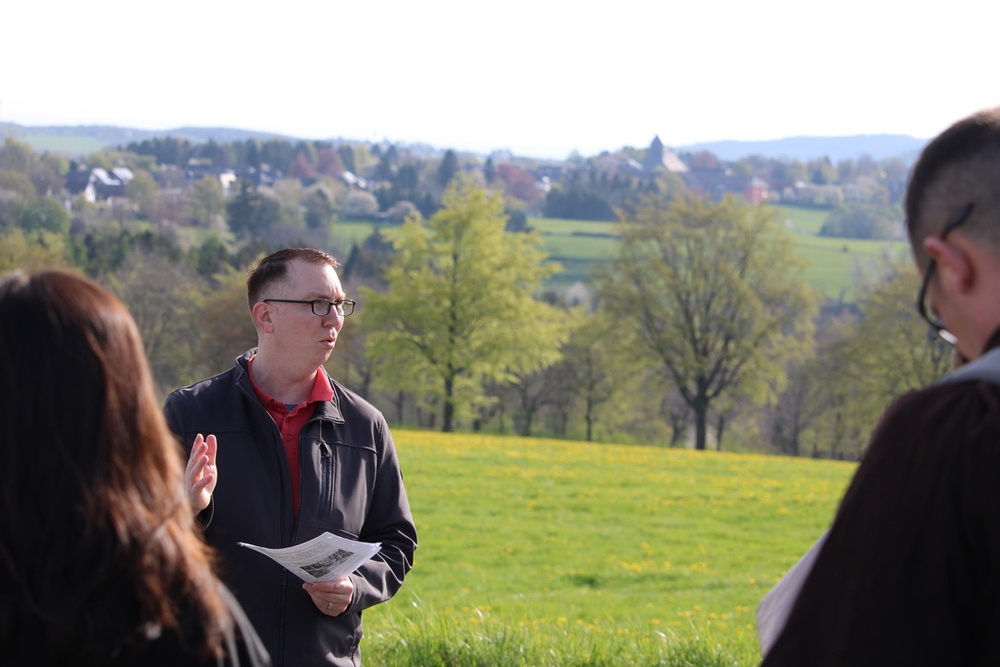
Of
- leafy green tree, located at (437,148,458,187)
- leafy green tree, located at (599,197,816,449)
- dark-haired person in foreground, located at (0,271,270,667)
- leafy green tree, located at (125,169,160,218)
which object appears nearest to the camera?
dark-haired person in foreground, located at (0,271,270,667)

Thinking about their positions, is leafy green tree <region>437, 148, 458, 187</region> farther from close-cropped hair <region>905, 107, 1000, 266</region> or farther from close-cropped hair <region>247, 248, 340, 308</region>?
close-cropped hair <region>905, 107, 1000, 266</region>

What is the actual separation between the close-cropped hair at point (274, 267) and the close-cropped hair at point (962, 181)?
119 inches

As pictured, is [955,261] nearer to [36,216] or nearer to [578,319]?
[578,319]

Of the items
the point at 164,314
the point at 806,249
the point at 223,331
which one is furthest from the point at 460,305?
the point at 806,249

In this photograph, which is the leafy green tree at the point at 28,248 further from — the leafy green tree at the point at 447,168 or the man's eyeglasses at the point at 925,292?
the leafy green tree at the point at 447,168

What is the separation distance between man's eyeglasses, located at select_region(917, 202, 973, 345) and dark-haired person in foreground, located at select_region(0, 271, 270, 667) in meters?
1.48

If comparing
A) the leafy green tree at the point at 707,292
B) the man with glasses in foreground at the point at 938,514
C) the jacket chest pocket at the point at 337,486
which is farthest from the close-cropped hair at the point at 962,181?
the leafy green tree at the point at 707,292

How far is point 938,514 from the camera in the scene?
1694 mm

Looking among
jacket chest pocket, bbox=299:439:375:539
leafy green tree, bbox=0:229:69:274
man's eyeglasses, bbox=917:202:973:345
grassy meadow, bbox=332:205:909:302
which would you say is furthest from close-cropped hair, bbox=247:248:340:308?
grassy meadow, bbox=332:205:909:302

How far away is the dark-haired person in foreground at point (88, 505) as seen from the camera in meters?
1.80

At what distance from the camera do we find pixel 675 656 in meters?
5.80

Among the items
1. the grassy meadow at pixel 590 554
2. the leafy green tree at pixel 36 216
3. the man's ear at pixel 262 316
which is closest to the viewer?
the man's ear at pixel 262 316

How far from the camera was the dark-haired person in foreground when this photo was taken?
180 centimetres

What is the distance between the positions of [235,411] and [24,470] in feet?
7.74
